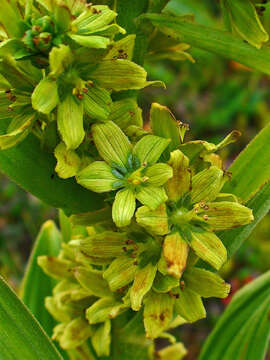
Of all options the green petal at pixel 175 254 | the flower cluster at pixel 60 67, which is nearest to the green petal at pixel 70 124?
the flower cluster at pixel 60 67

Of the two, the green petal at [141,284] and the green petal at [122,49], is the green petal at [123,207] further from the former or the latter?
the green petal at [122,49]

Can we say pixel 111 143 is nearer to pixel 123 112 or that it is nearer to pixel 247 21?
pixel 123 112

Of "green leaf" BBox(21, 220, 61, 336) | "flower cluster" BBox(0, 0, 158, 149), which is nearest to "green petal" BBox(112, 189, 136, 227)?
"flower cluster" BBox(0, 0, 158, 149)

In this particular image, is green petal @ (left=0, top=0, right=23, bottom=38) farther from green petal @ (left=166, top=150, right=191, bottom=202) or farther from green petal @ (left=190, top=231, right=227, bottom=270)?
green petal @ (left=190, top=231, right=227, bottom=270)

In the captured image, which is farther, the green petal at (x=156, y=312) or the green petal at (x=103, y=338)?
the green petal at (x=103, y=338)

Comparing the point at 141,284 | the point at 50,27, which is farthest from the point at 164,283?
the point at 50,27

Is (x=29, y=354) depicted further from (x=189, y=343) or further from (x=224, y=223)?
(x=189, y=343)
